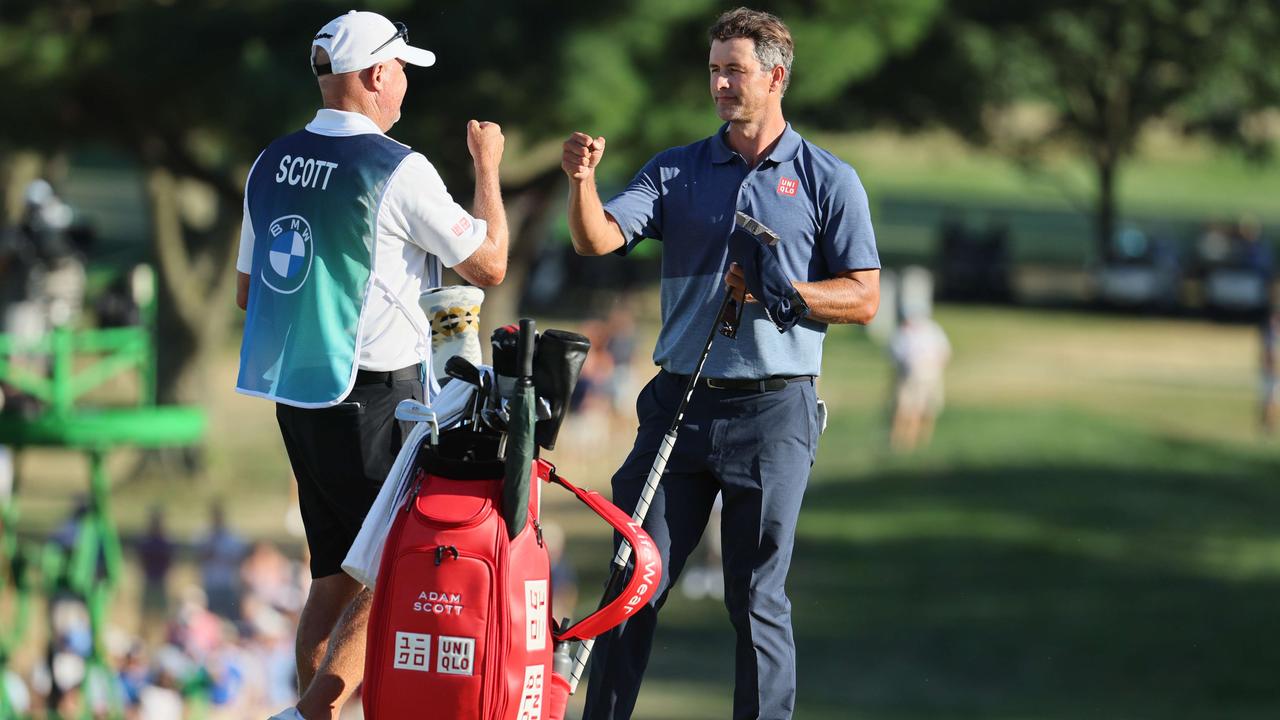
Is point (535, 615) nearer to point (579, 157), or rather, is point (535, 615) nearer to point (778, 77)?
point (579, 157)

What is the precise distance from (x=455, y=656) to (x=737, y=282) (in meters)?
1.21

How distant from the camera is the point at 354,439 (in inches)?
193

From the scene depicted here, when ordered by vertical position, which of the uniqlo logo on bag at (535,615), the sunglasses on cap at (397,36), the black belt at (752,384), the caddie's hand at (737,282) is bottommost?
the uniqlo logo on bag at (535,615)

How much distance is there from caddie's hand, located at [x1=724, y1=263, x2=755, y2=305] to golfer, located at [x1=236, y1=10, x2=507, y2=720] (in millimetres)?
587

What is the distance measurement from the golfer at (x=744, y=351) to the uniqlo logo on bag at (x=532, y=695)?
0.42 meters

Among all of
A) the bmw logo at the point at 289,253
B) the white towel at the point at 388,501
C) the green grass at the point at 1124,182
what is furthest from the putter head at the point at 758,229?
the green grass at the point at 1124,182

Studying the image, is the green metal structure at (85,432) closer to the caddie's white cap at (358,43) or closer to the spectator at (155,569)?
the spectator at (155,569)

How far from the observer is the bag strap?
189 inches

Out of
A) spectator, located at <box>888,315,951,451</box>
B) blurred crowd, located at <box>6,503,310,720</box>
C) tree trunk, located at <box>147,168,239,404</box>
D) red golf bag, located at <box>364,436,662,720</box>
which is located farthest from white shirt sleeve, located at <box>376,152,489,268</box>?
tree trunk, located at <box>147,168,239,404</box>

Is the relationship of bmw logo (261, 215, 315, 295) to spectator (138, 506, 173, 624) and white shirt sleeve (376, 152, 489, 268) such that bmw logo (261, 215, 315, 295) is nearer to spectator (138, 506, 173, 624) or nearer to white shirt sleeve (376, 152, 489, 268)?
white shirt sleeve (376, 152, 489, 268)

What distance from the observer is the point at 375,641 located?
4652 mm

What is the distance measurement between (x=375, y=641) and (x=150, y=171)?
25.1 metres

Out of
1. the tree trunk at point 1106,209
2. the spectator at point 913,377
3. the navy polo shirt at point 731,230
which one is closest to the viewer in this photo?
the navy polo shirt at point 731,230

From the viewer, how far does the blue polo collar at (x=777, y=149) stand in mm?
5145
